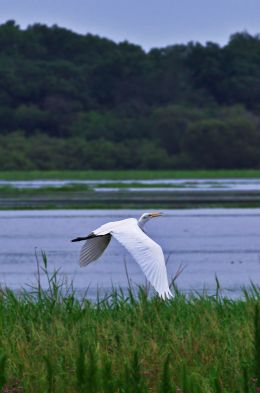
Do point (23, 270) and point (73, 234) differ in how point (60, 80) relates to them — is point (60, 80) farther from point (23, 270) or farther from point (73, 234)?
point (23, 270)

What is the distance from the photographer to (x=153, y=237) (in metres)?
23.7

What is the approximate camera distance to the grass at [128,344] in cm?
684

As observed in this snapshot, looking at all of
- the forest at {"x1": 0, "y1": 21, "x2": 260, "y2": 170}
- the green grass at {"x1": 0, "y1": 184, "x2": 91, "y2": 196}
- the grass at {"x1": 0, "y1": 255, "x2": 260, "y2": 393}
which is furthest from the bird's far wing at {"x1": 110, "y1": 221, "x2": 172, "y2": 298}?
the forest at {"x1": 0, "y1": 21, "x2": 260, "y2": 170}

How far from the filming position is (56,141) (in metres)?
66.9

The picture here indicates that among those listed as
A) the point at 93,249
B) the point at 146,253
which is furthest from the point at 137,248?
the point at 93,249

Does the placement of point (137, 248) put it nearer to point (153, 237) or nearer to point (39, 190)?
point (153, 237)

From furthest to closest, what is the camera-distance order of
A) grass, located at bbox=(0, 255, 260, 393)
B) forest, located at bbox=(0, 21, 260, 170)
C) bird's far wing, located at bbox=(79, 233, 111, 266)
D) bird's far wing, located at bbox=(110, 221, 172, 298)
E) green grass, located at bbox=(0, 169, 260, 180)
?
forest, located at bbox=(0, 21, 260, 170)
green grass, located at bbox=(0, 169, 260, 180)
bird's far wing, located at bbox=(79, 233, 111, 266)
bird's far wing, located at bbox=(110, 221, 172, 298)
grass, located at bbox=(0, 255, 260, 393)

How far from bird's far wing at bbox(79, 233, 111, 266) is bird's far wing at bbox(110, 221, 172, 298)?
39 centimetres

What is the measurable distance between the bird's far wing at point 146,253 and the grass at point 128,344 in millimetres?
335

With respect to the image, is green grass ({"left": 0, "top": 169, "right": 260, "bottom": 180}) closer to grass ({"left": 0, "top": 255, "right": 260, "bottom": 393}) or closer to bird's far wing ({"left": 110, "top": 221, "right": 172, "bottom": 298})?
grass ({"left": 0, "top": 255, "right": 260, "bottom": 393})

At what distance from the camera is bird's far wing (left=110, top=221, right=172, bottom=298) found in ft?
27.7

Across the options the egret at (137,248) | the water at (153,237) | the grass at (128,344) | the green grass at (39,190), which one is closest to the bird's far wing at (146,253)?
the egret at (137,248)

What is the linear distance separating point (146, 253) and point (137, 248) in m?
0.11

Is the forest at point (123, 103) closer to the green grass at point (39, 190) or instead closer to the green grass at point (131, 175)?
the green grass at point (131, 175)
